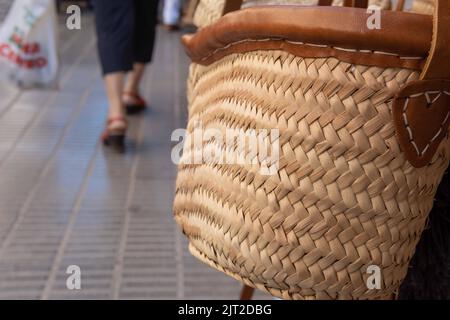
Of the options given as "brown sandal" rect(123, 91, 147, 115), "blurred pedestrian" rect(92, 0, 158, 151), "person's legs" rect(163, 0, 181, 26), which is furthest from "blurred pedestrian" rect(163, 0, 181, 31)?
"blurred pedestrian" rect(92, 0, 158, 151)

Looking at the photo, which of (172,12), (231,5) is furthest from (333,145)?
(172,12)

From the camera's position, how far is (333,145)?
0.99 meters

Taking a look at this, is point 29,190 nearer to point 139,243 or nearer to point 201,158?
point 139,243

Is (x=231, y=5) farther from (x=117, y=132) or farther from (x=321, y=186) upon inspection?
(x=117, y=132)

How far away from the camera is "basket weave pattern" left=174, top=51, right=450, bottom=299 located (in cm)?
98

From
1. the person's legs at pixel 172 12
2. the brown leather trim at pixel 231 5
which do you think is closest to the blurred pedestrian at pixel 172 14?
the person's legs at pixel 172 12

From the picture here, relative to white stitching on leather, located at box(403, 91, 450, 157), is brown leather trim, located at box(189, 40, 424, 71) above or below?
above

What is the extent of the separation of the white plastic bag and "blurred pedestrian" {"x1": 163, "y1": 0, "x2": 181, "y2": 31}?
5207mm

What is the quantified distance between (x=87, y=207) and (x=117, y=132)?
0.93m

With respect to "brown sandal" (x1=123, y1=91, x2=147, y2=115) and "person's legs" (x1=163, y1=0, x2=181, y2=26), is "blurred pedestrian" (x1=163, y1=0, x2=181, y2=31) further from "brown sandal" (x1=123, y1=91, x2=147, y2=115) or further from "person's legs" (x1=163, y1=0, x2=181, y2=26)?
"brown sandal" (x1=123, y1=91, x2=147, y2=115)

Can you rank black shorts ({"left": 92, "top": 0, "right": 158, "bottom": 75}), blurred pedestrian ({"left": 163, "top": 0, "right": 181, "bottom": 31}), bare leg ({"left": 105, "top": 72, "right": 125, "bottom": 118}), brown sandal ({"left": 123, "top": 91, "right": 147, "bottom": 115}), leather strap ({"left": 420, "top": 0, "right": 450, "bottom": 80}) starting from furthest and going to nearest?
1. blurred pedestrian ({"left": 163, "top": 0, "right": 181, "bottom": 31})
2. brown sandal ({"left": 123, "top": 91, "right": 147, "bottom": 115})
3. bare leg ({"left": 105, "top": 72, "right": 125, "bottom": 118})
4. black shorts ({"left": 92, "top": 0, "right": 158, "bottom": 75})
5. leather strap ({"left": 420, "top": 0, "right": 450, "bottom": 80})

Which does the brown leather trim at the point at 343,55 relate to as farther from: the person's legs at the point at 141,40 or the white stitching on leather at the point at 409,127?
the person's legs at the point at 141,40

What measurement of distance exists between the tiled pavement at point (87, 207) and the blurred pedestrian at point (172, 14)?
15.3ft

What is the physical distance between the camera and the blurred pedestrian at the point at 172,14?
975 centimetres
